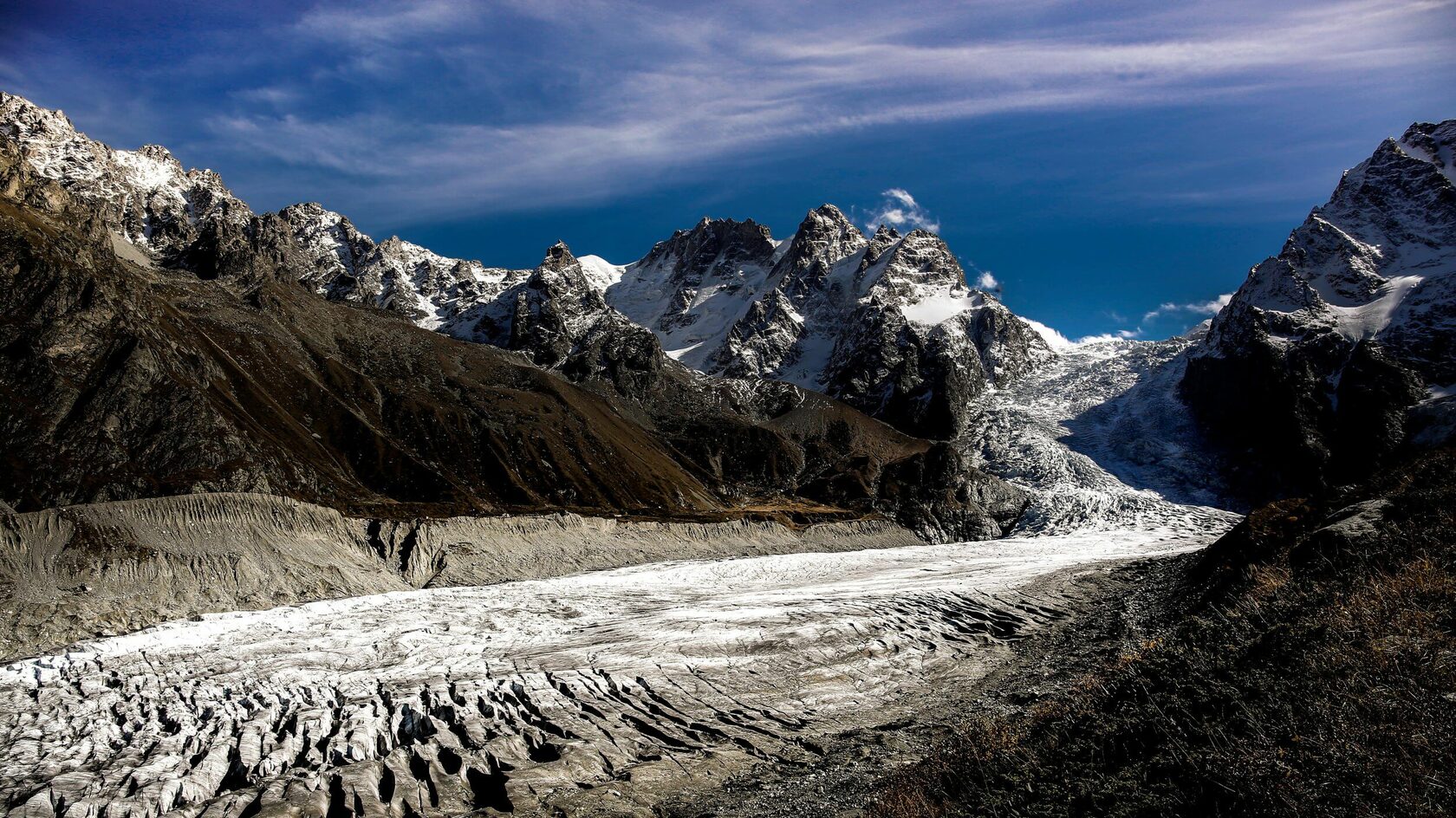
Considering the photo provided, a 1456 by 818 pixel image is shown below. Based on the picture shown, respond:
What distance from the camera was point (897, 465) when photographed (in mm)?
153875

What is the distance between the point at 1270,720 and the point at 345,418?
109m

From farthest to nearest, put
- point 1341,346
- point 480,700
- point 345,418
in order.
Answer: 1. point 1341,346
2. point 345,418
3. point 480,700

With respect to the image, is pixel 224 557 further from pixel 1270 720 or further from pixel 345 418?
pixel 1270 720

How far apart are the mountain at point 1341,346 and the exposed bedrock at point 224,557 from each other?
135 metres

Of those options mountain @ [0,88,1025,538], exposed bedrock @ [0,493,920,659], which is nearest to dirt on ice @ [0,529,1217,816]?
exposed bedrock @ [0,493,920,659]

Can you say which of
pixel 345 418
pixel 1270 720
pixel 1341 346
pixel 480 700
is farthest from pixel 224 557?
pixel 1341 346

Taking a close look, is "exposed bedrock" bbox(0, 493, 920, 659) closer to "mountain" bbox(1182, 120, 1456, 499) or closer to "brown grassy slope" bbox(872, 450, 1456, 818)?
"brown grassy slope" bbox(872, 450, 1456, 818)

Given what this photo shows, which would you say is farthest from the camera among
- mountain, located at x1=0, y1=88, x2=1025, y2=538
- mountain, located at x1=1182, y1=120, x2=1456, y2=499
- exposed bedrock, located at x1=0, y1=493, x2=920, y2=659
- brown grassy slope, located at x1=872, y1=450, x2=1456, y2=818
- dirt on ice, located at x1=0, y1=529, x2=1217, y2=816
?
mountain, located at x1=1182, y1=120, x2=1456, y2=499

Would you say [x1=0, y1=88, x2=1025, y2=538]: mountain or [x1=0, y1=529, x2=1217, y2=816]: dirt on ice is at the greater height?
[x1=0, y1=88, x2=1025, y2=538]: mountain

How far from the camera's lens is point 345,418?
104 m

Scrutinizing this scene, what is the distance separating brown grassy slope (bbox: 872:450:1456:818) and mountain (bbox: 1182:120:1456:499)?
140m

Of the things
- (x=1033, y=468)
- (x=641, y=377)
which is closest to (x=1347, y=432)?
(x=1033, y=468)

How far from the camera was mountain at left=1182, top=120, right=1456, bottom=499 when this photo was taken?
460 feet

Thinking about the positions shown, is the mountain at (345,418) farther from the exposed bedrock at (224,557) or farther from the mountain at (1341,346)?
the mountain at (1341,346)
